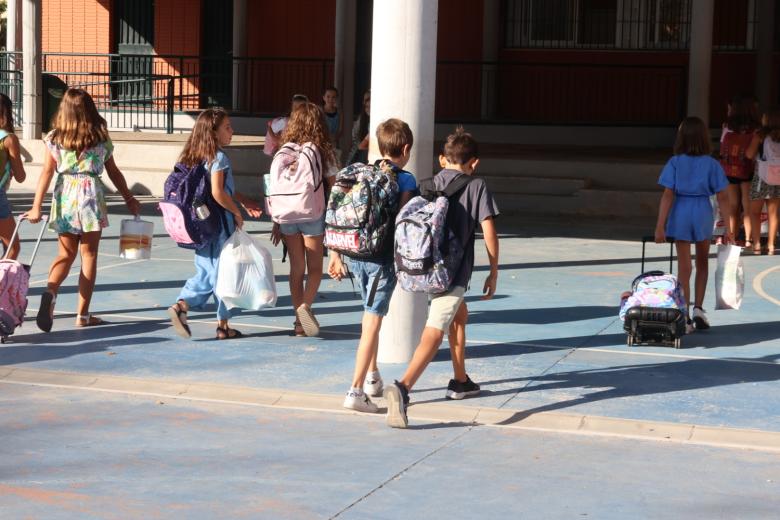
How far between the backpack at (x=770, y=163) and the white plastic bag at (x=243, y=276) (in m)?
7.23

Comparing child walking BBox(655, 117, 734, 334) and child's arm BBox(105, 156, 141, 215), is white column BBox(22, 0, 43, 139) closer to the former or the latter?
child's arm BBox(105, 156, 141, 215)

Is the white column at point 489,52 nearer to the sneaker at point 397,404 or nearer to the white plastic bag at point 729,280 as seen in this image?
the white plastic bag at point 729,280

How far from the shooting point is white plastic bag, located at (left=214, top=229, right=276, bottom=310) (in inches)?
359

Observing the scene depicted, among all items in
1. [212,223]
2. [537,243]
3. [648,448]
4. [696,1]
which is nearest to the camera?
[648,448]

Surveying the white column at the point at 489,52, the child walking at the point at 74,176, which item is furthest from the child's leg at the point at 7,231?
the white column at the point at 489,52

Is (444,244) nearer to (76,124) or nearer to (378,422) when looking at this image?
(378,422)

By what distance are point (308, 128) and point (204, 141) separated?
29.2 inches

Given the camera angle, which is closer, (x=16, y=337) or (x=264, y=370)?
(x=264, y=370)

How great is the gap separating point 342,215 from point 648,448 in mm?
2124

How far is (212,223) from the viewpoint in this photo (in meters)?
9.20

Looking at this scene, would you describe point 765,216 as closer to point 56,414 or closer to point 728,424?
point 728,424

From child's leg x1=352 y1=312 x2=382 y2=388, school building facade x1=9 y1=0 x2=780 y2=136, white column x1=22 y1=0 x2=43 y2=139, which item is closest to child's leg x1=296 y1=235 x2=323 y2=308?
child's leg x1=352 y1=312 x2=382 y2=388

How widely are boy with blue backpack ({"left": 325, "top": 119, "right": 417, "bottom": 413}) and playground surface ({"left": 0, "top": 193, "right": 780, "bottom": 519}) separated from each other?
41cm

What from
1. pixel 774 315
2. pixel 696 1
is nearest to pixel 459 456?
pixel 774 315
